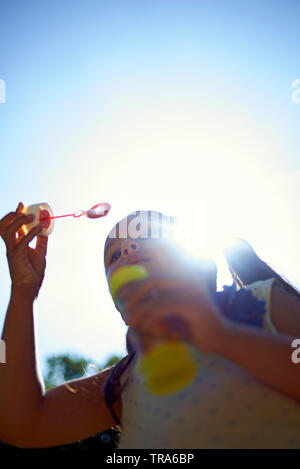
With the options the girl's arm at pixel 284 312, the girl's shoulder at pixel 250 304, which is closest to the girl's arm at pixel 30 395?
the girl's shoulder at pixel 250 304

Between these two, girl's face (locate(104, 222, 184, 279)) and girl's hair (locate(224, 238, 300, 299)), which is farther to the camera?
girl's hair (locate(224, 238, 300, 299))

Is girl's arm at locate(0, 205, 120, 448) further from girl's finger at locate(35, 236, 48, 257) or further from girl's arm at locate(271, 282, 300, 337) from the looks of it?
girl's arm at locate(271, 282, 300, 337)

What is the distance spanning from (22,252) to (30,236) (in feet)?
0.31

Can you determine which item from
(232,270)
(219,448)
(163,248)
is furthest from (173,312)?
(232,270)

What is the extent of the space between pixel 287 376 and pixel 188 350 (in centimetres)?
36

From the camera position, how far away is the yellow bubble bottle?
1.22 meters

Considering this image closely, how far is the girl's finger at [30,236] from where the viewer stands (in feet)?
5.85

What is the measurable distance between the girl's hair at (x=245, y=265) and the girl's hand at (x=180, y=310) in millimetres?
844

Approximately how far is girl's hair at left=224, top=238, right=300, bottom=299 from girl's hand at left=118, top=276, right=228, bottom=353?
84 cm

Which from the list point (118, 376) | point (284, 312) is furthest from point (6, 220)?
point (284, 312)

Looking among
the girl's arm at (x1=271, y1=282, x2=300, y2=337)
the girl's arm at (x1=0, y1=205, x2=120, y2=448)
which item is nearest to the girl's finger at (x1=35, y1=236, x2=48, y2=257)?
the girl's arm at (x1=0, y1=205, x2=120, y2=448)

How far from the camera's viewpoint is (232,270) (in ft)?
6.14

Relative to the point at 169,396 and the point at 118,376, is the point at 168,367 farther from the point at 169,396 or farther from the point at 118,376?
the point at 118,376
